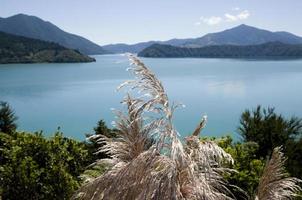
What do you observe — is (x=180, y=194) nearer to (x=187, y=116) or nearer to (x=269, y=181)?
(x=269, y=181)

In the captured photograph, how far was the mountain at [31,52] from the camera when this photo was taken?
15550cm

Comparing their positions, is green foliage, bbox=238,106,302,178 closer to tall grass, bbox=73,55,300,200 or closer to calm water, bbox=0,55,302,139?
calm water, bbox=0,55,302,139

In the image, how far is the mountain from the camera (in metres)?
156

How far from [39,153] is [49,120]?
34.8m

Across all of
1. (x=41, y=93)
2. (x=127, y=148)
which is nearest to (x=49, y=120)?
(x=41, y=93)

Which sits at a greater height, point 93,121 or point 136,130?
point 136,130

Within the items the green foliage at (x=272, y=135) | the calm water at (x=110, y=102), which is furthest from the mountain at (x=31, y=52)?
the green foliage at (x=272, y=135)

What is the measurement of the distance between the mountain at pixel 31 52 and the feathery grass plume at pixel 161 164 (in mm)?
153779

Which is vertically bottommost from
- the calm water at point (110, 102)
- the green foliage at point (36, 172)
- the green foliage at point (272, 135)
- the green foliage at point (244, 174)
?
the calm water at point (110, 102)

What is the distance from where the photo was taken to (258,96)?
6194 cm

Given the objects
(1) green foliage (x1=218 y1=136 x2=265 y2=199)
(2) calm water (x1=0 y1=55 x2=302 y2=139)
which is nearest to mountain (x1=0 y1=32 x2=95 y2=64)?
(2) calm water (x1=0 y1=55 x2=302 y2=139)

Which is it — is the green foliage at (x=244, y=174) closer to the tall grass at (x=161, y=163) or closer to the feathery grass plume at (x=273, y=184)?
the feathery grass plume at (x=273, y=184)

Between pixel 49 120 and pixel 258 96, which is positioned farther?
pixel 258 96

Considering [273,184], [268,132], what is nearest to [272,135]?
[268,132]
